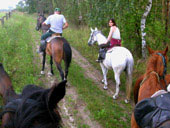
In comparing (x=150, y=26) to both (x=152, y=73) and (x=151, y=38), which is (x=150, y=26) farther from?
(x=152, y=73)

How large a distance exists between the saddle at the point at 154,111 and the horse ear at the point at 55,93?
4.27 ft

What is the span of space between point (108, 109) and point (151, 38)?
493 centimetres

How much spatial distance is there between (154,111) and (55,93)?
4.59 ft

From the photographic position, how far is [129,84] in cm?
542

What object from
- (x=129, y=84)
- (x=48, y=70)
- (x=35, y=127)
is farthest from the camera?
(x=48, y=70)

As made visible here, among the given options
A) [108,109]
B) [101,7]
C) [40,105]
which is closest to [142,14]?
[101,7]

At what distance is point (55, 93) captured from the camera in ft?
3.83

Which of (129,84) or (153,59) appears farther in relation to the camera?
(129,84)

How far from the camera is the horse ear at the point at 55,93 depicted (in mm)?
1132

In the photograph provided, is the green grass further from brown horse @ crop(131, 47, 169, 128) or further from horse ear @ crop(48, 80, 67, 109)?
horse ear @ crop(48, 80, 67, 109)

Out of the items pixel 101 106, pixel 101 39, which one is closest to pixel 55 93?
pixel 101 106

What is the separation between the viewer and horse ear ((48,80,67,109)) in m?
1.13

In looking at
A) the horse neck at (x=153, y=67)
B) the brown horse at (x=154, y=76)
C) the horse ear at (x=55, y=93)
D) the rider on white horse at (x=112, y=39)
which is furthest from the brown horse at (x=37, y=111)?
the rider on white horse at (x=112, y=39)

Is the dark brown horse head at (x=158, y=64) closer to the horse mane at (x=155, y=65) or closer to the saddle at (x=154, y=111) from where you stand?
the horse mane at (x=155, y=65)
